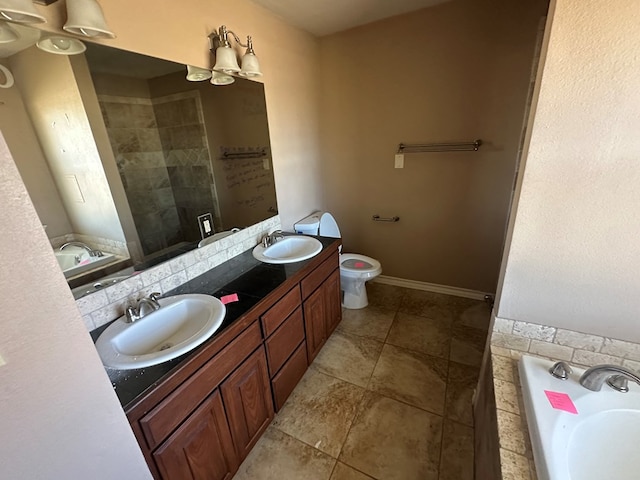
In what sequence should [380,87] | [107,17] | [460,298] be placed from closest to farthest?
[107,17]
[380,87]
[460,298]

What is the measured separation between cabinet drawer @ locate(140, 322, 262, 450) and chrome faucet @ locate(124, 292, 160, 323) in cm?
38

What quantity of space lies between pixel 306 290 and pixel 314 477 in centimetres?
92

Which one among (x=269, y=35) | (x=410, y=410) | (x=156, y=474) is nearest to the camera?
(x=156, y=474)

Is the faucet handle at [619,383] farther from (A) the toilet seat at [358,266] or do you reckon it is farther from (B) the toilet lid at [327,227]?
(B) the toilet lid at [327,227]

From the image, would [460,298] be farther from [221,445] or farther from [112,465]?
[112,465]

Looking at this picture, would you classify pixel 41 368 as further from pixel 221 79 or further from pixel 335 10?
pixel 335 10

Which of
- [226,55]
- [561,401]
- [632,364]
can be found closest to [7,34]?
[226,55]

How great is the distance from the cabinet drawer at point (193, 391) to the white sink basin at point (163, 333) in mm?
118

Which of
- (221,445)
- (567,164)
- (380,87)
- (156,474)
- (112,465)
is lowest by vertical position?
(221,445)

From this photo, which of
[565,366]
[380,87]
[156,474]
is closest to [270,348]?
[156,474]

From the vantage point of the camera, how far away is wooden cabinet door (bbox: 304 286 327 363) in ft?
5.92

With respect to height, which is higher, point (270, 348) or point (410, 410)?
point (270, 348)

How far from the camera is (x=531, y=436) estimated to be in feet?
3.22

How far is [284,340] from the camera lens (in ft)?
5.14
